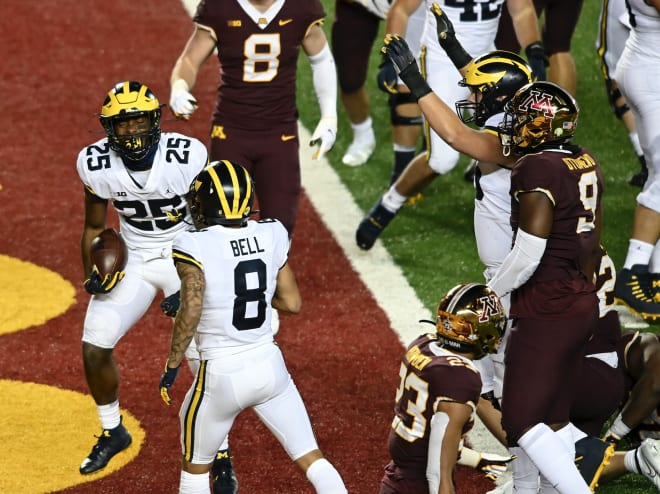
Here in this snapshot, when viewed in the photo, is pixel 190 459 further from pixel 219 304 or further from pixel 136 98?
pixel 136 98

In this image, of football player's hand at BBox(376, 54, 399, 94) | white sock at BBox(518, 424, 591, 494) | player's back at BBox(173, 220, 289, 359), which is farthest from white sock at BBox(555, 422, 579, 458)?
football player's hand at BBox(376, 54, 399, 94)

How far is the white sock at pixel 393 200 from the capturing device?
23.6 feet

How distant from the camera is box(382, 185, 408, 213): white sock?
7.19 meters

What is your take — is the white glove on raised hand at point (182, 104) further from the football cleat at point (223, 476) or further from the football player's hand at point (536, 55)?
the football player's hand at point (536, 55)

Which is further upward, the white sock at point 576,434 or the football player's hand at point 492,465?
the white sock at point 576,434

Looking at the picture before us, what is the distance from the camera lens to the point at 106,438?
5.27 metres

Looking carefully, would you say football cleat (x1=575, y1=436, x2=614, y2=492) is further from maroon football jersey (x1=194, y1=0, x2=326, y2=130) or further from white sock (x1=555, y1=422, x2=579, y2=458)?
maroon football jersey (x1=194, y1=0, x2=326, y2=130)

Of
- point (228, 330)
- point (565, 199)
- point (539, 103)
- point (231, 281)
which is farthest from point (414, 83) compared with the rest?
point (228, 330)

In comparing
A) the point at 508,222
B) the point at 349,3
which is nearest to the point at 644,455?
the point at 508,222

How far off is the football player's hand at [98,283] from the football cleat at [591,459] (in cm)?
191

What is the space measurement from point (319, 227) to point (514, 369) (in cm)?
334

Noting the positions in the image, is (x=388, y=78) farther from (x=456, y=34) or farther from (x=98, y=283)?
(x=98, y=283)

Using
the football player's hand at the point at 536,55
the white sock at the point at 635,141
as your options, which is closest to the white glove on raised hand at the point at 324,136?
the football player's hand at the point at 536,55

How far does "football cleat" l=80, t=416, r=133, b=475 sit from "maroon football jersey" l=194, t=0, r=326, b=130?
5.47 ft
